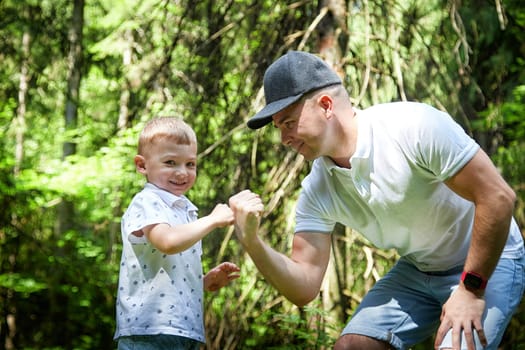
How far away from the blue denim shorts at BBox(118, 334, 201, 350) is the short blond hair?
0.66m

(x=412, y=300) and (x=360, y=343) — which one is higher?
(x=412, y=300)

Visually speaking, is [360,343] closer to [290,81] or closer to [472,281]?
[472,281]

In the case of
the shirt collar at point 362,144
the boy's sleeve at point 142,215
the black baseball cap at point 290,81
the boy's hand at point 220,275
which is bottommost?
the boy's hand at point 220,275

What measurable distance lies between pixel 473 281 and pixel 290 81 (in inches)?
37.1

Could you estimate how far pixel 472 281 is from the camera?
229 centimetres

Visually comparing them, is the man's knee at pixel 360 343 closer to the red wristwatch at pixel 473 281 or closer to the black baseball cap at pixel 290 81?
the red wristwatch at pixel 473 281

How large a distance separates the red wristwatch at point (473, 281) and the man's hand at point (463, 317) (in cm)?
2

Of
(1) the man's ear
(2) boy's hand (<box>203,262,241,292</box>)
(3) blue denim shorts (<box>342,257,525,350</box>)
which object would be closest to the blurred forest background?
(3) blue denim shorts (<box>342,257,525,350</box>)

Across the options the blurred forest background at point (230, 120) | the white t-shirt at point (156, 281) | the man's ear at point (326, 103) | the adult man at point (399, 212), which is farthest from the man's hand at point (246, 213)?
the blurred forest background at point (230, 120)

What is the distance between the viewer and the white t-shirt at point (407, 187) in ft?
7.50

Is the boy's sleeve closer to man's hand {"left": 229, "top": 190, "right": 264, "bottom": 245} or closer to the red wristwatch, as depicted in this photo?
man's hand {"left": 229, "top": 190, "right": 264, "bottom": 245}

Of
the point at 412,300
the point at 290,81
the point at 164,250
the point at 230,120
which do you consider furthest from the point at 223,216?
the point at 230,120

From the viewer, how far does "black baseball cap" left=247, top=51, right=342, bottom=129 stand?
244cm

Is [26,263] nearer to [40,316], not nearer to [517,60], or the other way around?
[40,316]
